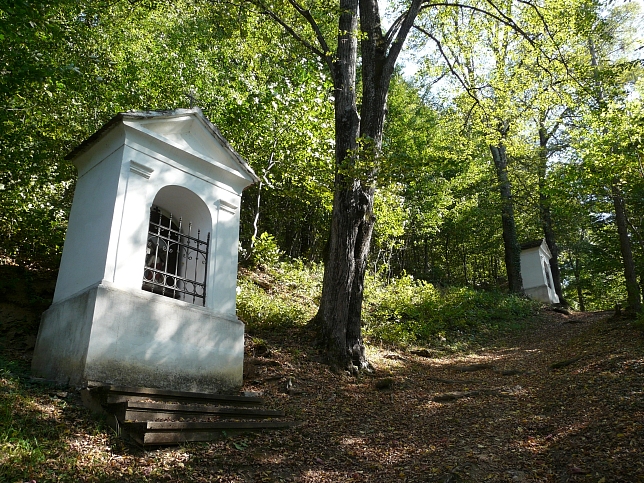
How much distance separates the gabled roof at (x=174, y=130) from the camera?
5.87 metres

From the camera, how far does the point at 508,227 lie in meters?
20.4

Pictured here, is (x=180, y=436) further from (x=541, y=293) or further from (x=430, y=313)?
(x=541, y=293)

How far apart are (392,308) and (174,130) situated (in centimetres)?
753

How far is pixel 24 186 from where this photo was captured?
7.83 metres

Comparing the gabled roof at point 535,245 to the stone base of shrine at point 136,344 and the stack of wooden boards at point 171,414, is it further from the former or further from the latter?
the stack of wooden boards at point 171,414

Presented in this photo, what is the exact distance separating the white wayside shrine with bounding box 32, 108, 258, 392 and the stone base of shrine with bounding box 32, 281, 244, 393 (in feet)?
0.04

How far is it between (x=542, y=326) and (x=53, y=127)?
1456 cm

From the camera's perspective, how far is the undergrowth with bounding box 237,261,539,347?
371 inches

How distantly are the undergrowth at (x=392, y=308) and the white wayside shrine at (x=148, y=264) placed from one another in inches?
95.9

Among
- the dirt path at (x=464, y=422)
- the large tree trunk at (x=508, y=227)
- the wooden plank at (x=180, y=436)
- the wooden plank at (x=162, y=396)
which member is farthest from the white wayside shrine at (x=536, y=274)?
the wooden plank at (x=180, y=436)

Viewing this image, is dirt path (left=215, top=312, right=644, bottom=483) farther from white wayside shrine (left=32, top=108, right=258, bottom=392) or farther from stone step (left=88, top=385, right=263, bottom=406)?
white wayside shrine (left=32, top=108, right=258, bottom=392)

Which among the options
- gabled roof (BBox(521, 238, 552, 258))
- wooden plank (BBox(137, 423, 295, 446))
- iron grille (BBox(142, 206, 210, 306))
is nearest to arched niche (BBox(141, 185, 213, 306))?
iron grille (BBox(142, 206, 210, 306))

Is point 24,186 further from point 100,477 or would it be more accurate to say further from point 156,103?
point 100,477

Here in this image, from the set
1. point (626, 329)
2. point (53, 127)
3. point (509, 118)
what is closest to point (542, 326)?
point (626, 329)
